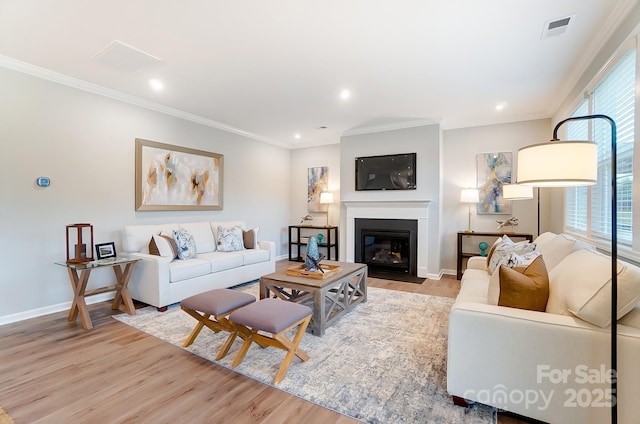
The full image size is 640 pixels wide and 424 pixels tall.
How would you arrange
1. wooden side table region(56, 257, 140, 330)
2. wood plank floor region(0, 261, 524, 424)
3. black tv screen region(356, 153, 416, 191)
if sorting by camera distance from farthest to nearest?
1. black tv screen region(356, 153, 416, 191)
2. wooden side table region(56, 257, 140, 330)
3. wood plank floor region(0, 261, 524, 424)

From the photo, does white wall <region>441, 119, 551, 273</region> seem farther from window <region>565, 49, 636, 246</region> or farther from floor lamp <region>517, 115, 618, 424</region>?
floor lamp <region>517, 115, 618, 424</region>

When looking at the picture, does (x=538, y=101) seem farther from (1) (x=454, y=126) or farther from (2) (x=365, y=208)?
(2) (x=365, y=208)

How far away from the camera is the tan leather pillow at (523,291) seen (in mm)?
1733

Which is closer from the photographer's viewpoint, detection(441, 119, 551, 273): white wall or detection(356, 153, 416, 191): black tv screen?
detection(441, 119, 551, 273): white wall

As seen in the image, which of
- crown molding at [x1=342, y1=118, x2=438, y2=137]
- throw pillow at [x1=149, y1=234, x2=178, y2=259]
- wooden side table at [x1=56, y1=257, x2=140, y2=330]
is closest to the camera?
wooden side table at [x1=56, y1=257, x2=140, y2=330]

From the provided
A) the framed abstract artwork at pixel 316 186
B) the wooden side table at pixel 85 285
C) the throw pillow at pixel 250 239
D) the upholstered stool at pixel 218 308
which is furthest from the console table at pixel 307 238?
the upholstered stool at pixel 218 308

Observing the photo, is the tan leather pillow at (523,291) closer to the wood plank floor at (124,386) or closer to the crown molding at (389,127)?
the wood plank floor at (124,386)

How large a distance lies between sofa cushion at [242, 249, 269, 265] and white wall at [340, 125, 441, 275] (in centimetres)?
176

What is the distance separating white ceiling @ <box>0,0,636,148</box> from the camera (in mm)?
2182

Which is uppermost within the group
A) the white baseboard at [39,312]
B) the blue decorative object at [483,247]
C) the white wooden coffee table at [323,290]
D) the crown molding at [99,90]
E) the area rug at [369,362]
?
the crown molding at [99,90]

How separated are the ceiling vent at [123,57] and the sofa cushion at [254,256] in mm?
2636

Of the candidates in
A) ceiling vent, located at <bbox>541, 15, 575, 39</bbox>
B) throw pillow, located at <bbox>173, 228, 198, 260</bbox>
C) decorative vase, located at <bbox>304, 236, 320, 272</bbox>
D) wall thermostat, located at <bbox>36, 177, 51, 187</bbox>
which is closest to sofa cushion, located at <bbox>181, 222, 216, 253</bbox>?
throw pillow, located at <bbox>173, 228, 198, 260</bbox>

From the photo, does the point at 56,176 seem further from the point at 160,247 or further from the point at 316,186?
the point at 316,186

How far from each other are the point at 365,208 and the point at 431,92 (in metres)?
2.32
